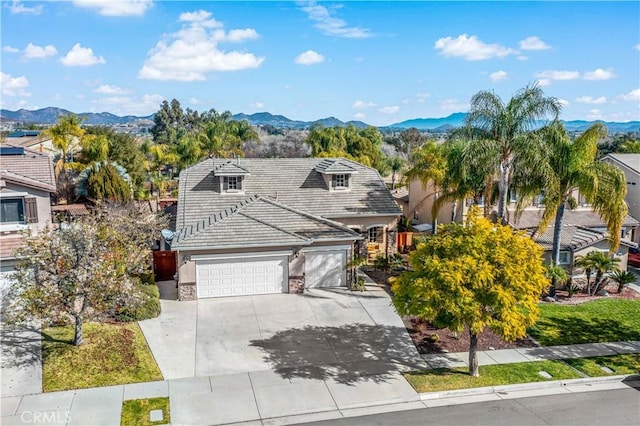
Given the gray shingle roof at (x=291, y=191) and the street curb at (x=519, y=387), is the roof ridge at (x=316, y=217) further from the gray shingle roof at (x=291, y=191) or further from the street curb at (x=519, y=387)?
the street curb at (x=519, y=387)

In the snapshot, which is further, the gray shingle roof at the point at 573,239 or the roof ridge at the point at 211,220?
the gray shingle roof at the point at 573,239

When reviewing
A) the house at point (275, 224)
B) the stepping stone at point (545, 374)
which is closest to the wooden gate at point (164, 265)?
the house at point (275, 224)

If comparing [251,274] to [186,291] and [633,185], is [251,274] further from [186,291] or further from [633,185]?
[633,185]

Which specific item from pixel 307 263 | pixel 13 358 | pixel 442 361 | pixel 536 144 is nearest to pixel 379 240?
pixel 307 263

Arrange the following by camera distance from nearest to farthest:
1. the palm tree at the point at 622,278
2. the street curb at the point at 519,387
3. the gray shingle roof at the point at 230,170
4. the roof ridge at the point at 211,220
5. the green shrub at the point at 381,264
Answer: the street curb at the point at 519,387 < the roof ridge at the point at 211,220 < the palm tree at the point at 622,278 < the green shrub at the point at 381,264 < the gray shingle roof at the point at 230,170

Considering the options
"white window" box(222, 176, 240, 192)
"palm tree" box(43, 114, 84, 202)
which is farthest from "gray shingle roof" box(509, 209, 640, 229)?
"palm tree" box(43, 114, 84, 202)

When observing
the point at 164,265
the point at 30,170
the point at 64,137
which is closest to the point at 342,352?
the point at 164,265

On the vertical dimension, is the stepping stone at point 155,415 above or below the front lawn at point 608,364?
above
